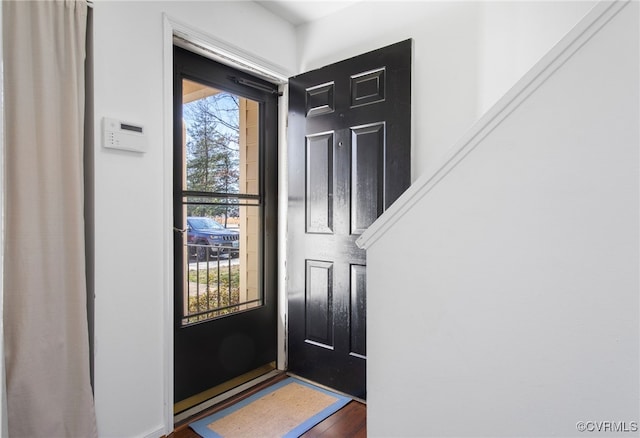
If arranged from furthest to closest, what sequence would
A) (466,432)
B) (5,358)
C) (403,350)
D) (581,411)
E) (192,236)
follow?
(192,236), (5,358), (403,350), (466,432), (581,411)

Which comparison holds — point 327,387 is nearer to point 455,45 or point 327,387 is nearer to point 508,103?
point 508,103

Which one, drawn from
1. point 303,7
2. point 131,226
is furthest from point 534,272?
point 303,7

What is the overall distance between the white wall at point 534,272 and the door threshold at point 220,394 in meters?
1.41

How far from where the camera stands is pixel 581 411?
84cm

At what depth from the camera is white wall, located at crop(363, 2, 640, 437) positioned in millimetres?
807

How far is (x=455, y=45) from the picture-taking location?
1.97m

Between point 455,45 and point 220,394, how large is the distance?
96.0 inches

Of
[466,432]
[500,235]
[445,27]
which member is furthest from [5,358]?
[445,27]

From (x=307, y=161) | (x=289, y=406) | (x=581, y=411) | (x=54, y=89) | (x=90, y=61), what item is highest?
(x=90, y=61)

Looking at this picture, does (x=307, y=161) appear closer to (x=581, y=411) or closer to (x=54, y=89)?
(x=54, y=89)

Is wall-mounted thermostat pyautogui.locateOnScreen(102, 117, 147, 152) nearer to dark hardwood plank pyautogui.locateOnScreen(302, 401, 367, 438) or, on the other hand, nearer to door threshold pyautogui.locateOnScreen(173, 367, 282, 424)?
door threshold pyautogui.locateOnScreen(173, 367, 282, 424)

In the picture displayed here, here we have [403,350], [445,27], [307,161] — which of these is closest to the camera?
[403,350]

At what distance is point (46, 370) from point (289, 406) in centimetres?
123

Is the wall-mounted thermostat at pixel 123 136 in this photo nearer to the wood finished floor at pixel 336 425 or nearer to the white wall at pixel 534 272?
the white wall at pixel 534 272
